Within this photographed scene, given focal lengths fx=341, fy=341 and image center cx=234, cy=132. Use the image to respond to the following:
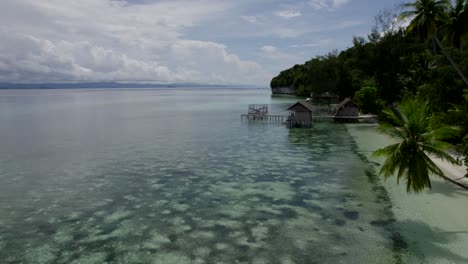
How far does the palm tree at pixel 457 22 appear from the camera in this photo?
87.8ft

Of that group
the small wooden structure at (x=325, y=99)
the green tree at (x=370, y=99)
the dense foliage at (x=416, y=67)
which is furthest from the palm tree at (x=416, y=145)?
the small wooden structure at (x=325, y=99)

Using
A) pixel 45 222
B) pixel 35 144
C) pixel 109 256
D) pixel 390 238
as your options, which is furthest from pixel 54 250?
pixel 35 144

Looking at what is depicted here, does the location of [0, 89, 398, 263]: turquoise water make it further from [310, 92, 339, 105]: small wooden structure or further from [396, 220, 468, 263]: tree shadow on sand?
[310, 92, 339, 105]: small wooden structure

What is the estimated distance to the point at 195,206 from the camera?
1691 centimetres

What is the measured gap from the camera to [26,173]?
23797 mm

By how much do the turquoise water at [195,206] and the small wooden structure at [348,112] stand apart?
64.9 feet

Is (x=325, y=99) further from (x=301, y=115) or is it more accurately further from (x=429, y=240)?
(x=429, y=240)

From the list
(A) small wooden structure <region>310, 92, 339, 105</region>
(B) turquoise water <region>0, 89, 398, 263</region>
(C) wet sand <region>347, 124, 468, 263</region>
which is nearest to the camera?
(C) wet sand <region>347, 124, 468, 263</region>

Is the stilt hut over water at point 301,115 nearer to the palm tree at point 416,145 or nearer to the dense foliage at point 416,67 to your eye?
the dense foliage at point 416,67

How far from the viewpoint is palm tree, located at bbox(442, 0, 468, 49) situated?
26.8 metres

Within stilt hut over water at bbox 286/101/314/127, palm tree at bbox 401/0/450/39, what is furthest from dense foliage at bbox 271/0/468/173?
stilt hut over water at bbox 286/101/314/127

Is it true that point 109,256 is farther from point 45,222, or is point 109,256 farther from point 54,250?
point 45,222

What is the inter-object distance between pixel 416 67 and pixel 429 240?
4317 centimetres

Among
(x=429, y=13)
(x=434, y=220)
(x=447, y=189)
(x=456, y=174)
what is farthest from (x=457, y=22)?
(x=434, y=220)
